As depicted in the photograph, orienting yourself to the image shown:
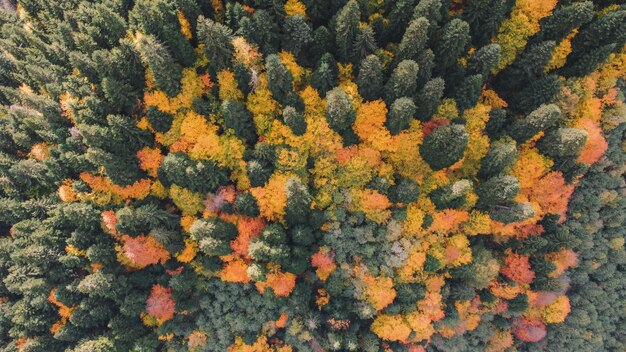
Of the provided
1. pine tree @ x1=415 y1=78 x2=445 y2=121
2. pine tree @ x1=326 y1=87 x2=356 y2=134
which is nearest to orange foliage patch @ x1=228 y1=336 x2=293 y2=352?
pine tree @ x1=326 y1=87 x2=356 y2=134

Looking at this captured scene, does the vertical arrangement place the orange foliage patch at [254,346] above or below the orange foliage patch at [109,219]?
below

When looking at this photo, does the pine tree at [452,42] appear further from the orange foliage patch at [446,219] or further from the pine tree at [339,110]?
the orange foliage patch at [446,219]

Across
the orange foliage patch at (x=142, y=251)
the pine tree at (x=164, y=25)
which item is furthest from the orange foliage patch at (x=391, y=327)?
the pine tree at (x=164, y=25)

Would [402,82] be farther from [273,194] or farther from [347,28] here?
[273,194]

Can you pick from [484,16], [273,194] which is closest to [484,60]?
[484,16]

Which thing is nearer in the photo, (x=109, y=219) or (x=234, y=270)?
(x=109, y=219)

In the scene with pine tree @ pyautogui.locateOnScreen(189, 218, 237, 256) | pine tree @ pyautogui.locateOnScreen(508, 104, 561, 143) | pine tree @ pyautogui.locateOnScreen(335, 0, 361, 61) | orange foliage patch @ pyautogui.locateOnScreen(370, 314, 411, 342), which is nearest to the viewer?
pine tree @ pyautogui.locateOnScreen(335, 0, 361, 61)

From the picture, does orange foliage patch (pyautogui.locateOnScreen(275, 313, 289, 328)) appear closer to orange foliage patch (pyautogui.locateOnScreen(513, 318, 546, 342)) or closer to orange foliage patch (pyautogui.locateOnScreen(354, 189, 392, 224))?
orange foliage patch (pyautogui.locateOnScreen(354, 189, 392, 224))

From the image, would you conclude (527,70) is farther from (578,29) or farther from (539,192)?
(539,192)

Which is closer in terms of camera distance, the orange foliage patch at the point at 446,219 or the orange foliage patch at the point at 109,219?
the orange foliage patch at the point at 109,219
